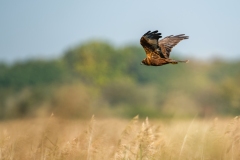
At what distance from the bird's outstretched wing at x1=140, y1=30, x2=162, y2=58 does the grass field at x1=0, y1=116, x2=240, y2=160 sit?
1.45m

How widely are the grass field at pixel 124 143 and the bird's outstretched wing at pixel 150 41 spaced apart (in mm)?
1445

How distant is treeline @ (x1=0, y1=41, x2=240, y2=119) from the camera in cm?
4453

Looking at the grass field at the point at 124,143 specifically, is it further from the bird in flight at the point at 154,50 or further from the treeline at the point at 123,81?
the treeline at the point at 123,81

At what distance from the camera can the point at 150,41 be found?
7.46m

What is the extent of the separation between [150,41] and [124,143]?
1.71 m

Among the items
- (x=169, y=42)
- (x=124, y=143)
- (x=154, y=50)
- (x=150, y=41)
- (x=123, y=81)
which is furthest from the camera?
(x=123, y=81)

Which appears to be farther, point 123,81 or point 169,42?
point 123,81

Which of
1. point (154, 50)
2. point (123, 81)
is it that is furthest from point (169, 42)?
point (123, 81)

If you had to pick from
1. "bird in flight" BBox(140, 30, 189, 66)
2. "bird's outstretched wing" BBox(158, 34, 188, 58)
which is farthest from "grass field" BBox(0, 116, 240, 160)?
"bird's outstretched wing" BBox(158, 34, 188, 58)

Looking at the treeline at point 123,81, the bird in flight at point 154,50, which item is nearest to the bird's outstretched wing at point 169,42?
the bird in flight at point 154,50

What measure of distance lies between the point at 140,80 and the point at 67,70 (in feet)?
28.7

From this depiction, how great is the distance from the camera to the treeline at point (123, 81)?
4453 cm

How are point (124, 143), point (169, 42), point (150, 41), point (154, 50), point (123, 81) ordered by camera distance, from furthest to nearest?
point (123, 81)
point (169, 42)
point (154, 50)
point (150, 41)
point (124, 143)

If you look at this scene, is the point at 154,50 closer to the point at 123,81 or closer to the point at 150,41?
the point at 150,41
